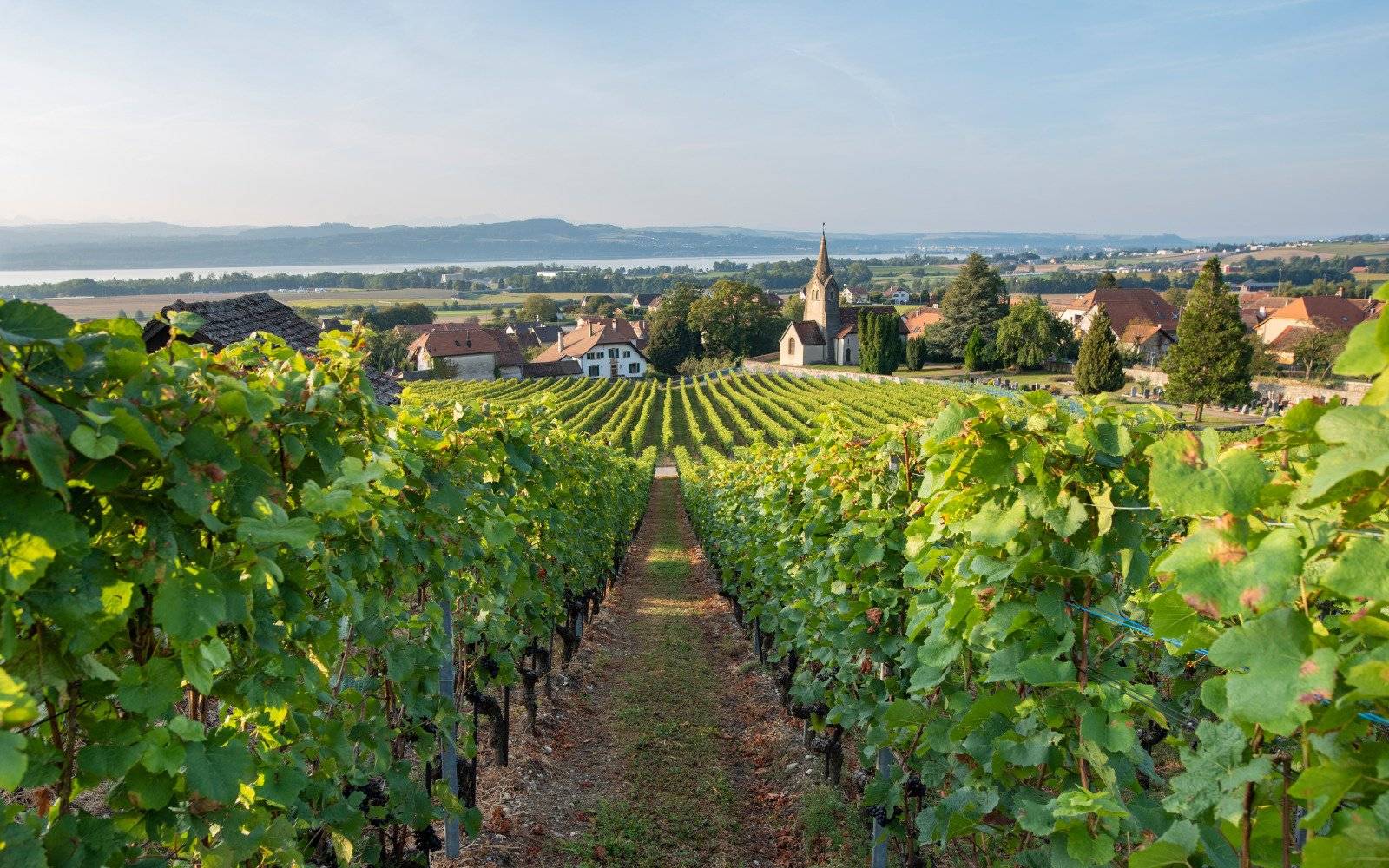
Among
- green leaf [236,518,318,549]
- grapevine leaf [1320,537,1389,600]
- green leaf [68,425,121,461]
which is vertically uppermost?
green leaf [68,425,121,461]

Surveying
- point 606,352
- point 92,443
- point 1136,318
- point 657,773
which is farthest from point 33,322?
point 606,352

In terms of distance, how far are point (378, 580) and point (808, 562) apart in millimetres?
2770

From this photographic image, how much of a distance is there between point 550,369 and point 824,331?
1012 inches

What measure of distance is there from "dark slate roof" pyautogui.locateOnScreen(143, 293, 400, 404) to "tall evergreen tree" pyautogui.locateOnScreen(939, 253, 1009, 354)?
191ft

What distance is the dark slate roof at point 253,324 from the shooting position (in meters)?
8.15

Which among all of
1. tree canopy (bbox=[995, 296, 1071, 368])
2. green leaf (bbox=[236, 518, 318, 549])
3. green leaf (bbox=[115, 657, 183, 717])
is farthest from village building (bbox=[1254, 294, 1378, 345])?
green leaf (bbox=[115, 657, 183, 717])

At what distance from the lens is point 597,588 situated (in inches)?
421

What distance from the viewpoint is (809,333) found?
73562mm

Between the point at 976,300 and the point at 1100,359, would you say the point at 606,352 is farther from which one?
the point at 1100,359

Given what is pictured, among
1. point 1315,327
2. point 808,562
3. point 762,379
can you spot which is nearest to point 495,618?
point 808,562

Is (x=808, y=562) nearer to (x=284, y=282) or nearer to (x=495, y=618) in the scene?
(x=495, y=618)

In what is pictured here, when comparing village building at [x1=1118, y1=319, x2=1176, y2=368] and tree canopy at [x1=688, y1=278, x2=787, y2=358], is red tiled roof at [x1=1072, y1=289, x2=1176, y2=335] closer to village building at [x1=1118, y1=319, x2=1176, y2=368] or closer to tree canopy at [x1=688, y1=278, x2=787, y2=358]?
village building at [x1=1118, y1=319, x2=1176, y2=368]

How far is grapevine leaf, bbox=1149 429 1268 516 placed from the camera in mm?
1298

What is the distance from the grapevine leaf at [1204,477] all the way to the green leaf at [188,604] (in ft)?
5.68
